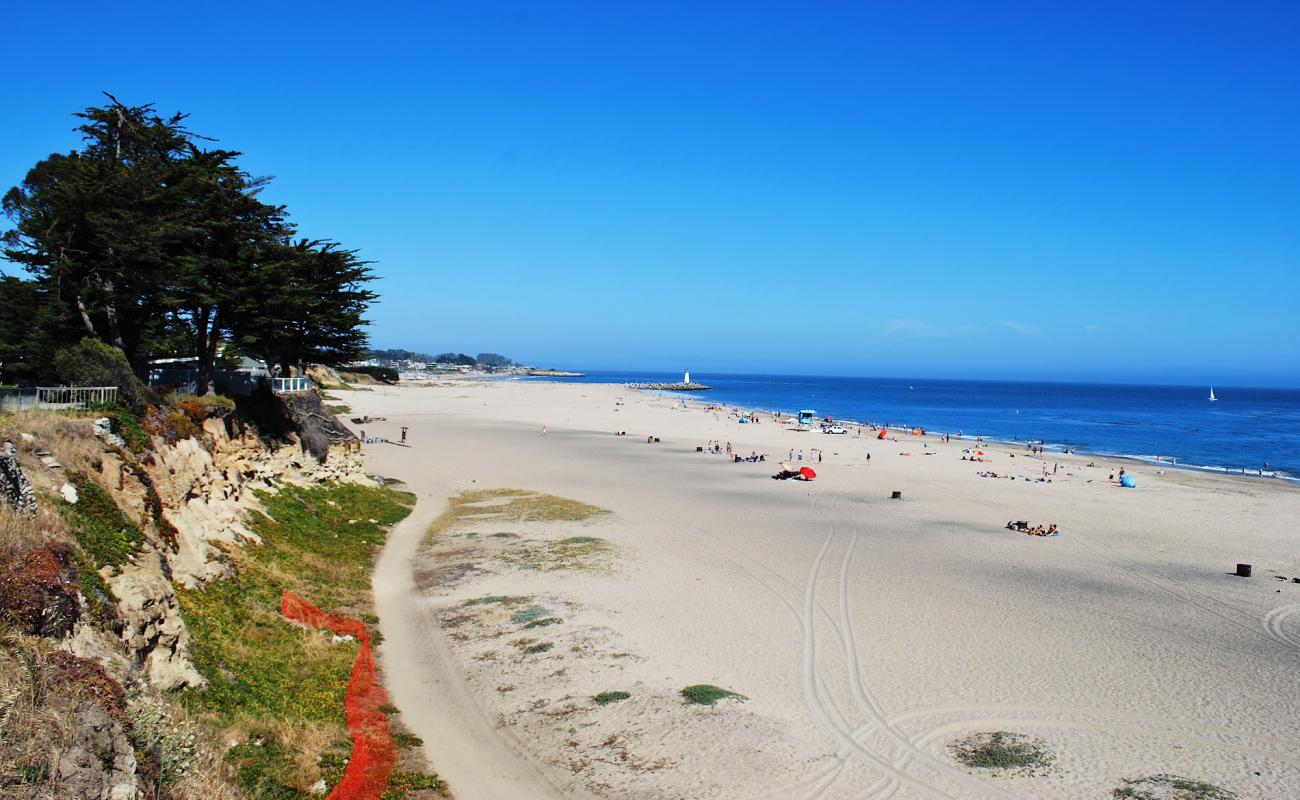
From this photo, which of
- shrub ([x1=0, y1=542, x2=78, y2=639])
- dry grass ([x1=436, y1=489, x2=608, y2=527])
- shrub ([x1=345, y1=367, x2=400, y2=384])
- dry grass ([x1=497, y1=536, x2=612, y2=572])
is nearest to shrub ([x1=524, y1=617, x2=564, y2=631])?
dry grass ([x1=497, y1=536, x2=612, y2=572])

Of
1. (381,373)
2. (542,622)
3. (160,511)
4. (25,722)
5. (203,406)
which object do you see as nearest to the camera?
(25,722)

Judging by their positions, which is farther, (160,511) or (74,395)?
(74,395)

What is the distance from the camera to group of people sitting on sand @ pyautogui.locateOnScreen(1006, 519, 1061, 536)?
92.2 feet

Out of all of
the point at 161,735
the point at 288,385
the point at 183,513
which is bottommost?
the point at 161,735

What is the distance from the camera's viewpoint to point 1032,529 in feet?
93.6

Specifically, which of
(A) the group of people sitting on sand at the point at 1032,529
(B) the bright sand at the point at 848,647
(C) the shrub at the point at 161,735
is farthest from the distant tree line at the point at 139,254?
(A) the group of people sitting on sand at the point at 1032,529

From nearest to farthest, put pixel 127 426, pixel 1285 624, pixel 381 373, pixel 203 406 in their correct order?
pixel 127 426, pixel 1285 624, pixel 203 406, pixel 381 373

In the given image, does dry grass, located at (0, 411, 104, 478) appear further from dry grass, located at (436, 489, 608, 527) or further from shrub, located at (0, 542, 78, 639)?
dry grass, located at (436, 489, 608, 527)

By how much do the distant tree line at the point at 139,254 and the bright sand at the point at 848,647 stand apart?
9.25m

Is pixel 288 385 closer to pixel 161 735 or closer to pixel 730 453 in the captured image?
pixel 161 735

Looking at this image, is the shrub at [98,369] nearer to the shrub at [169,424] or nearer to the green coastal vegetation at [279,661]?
the shrub at [169,424]

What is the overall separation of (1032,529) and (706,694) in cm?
2017

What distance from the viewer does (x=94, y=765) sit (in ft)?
21.3

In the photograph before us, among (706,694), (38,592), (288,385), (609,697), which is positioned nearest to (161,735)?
(38,592)
